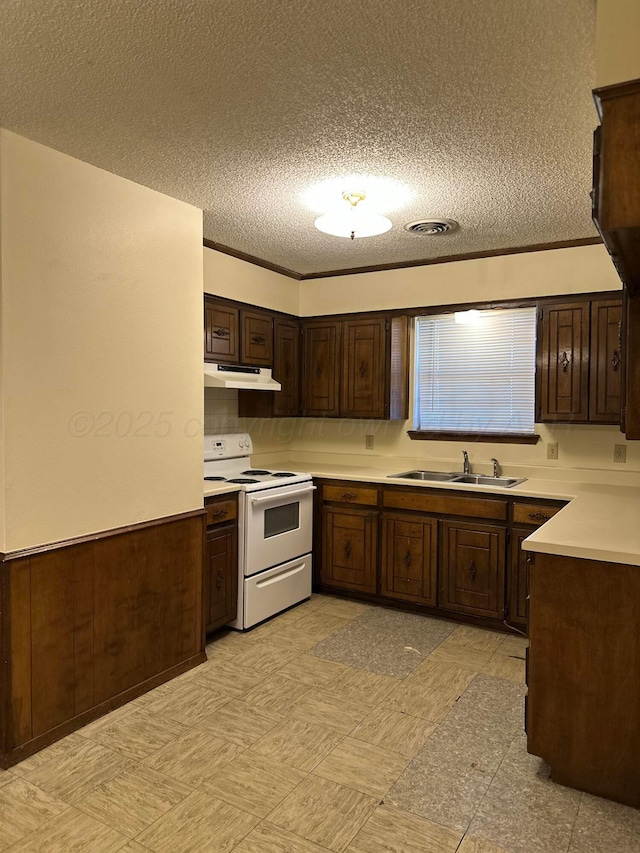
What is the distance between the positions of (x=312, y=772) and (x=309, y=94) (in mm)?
2445

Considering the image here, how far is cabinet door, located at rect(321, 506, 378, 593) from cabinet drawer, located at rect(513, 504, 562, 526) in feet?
3.14

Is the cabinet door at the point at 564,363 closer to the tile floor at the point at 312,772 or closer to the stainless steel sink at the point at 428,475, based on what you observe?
the stainless steel sink at the point at 428,475

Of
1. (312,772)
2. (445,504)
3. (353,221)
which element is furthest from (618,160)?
(445,504)

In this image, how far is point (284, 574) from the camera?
3.93 m

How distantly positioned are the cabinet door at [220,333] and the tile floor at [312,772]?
1.85m

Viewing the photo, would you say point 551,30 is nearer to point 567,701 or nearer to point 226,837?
point 567,701

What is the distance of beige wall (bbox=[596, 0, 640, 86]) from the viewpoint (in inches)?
59.2

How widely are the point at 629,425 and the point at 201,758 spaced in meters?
2.30

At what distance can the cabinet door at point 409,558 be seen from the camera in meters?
3.87

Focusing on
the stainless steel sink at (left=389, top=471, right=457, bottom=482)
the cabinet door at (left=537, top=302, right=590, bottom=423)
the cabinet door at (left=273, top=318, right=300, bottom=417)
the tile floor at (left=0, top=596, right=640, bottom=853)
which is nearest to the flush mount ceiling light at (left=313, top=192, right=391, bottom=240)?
the cabinet door at (left=537, top=302, right=590, bottom=423)

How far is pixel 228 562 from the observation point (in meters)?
3.52

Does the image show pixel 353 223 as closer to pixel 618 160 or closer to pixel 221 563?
pixel 618 160

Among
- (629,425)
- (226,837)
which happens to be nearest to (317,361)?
(629,425)

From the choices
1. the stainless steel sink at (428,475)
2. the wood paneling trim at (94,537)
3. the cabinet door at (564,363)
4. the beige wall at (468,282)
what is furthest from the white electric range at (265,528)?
the cabinet door at (564,363)
